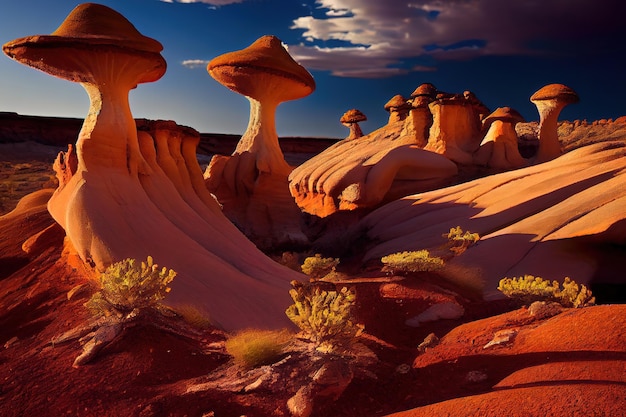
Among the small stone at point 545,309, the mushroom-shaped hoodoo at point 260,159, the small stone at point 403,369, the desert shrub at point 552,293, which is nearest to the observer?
the small stone at point 403,369

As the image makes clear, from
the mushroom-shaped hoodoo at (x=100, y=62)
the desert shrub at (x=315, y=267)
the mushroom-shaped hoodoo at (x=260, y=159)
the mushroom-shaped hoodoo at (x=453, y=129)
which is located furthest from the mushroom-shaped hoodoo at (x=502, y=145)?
the mushroom-shaped hoodoo at (x=100, y=62)

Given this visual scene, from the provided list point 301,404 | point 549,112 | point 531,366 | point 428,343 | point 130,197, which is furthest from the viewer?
point 549,112

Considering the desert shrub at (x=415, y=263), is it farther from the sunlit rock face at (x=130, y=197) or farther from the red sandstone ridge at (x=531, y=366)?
the red sandstone ridge at (x=531, y=366)

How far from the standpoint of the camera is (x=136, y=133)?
762 cm

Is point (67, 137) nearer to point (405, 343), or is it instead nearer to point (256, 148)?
point (256, 148)

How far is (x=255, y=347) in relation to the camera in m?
4.68

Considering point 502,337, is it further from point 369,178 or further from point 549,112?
point 549,112

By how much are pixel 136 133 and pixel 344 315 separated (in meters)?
5.13

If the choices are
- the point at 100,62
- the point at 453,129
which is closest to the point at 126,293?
the point at 100,62

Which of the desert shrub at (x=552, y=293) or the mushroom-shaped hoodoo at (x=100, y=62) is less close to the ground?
the mushroom-shaped hoodoo at (x=100, y=62)

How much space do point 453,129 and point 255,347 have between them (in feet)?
62.3

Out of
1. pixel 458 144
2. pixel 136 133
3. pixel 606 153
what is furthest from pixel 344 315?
pixel 458 144

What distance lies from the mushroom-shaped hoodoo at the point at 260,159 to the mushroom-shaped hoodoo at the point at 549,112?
43.9ft

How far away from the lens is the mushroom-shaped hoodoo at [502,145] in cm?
2044
